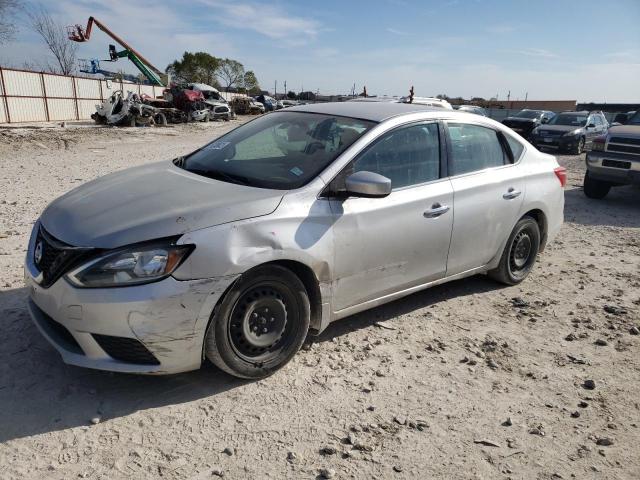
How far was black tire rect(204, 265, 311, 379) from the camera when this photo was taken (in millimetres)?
2943

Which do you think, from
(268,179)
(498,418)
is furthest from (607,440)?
(268,179)

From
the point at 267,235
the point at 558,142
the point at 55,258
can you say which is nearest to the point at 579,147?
the point at 558,142

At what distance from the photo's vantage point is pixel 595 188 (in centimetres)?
1029

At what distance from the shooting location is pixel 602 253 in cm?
644

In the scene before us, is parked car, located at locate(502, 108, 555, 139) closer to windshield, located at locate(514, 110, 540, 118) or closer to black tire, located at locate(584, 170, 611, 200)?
windshield, located at locate(514, 110, 540, 118)

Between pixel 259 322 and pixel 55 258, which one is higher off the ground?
pixel 55 258

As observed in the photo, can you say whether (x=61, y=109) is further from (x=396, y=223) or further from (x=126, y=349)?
(x=126, y=349)

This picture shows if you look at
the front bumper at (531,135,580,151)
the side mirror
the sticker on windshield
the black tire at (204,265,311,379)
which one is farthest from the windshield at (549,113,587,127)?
the black tire at (204,265,311,379)

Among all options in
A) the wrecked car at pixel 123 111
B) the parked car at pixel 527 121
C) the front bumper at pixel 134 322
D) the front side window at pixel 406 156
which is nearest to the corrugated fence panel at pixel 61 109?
the wrecked car at pixel 123 111

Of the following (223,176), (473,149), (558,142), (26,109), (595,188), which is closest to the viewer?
(223,176)

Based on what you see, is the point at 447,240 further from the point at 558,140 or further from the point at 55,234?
the point at 558,140

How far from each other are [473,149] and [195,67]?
75350mm

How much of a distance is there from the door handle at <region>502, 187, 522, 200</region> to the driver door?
31.2 inches

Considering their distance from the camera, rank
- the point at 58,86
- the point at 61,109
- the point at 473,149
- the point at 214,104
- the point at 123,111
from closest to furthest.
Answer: the point at 473,149 → the point at 123,111 → the point at 58,86 → the point at 61,109 → the point at 214,104
